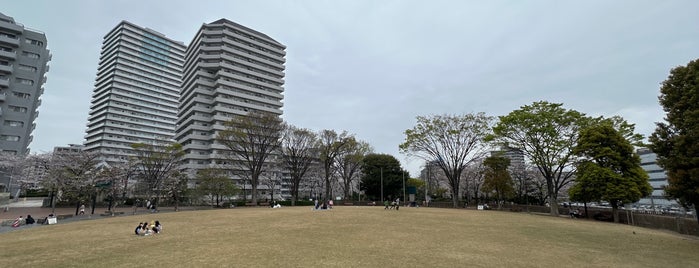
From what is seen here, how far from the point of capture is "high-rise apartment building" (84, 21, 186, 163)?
91.3 meters

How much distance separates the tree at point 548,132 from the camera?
1233 inches

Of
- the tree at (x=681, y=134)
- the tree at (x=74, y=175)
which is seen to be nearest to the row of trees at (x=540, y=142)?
the tree at (x=681, y=134)

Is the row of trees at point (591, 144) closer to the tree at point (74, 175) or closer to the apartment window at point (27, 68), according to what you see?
the tree at point (74, 175)

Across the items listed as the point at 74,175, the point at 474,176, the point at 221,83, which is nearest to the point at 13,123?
the point at 221,83

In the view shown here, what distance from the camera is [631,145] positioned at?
88.8 ft

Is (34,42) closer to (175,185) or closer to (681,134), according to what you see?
(175,185)

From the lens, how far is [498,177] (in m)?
40.7

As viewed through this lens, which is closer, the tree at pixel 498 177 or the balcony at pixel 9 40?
the tree at pixel 498 177

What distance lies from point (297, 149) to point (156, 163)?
18952 millimetres

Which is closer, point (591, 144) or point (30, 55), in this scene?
point (591, 144)

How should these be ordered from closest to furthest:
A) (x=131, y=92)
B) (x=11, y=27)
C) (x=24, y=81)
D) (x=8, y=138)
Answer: (x=8, y=138)
(x=11, y=27)
(x=24, y=81)
(x=131, y=92)

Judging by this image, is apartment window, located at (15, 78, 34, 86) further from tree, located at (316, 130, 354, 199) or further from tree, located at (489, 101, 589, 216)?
tree, located at (489, 101, 589, 216)

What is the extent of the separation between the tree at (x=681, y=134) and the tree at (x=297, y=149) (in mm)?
38157

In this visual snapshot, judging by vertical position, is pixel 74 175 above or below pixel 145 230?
above
